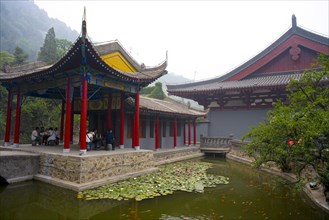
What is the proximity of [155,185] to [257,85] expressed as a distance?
36.8ft

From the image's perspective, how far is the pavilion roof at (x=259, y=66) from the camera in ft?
56.2

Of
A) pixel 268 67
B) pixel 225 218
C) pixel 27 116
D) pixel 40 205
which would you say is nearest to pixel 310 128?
pixel 225 218

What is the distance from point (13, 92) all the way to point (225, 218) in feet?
41.9

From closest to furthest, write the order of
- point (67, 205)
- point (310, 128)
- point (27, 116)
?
point (310, 128) → point (67, 205) → point (27, 116)

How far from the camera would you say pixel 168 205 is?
699 cm

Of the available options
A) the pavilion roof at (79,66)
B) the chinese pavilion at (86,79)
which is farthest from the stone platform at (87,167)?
the pavilion roof at (79,66)

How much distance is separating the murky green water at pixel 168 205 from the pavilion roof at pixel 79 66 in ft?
15.6

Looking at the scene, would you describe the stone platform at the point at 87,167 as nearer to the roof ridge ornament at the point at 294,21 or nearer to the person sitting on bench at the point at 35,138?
the person sitting on bench at the point at 35,138

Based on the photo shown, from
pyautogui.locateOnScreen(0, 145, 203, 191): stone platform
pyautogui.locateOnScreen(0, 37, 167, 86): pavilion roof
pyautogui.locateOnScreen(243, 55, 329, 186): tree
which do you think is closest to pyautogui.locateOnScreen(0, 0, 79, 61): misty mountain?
pyautogui.locateOnScreen(0, 37, 167, 86): pavilion roof

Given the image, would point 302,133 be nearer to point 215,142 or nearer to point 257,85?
point 257,85

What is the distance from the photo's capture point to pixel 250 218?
606 cm

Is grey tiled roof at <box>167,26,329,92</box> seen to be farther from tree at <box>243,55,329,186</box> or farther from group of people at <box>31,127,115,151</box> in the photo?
tree at <box>243,55,329,186</box>

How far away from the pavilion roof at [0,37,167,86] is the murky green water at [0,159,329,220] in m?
4.77

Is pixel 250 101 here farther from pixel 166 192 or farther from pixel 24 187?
pixel 24 187
